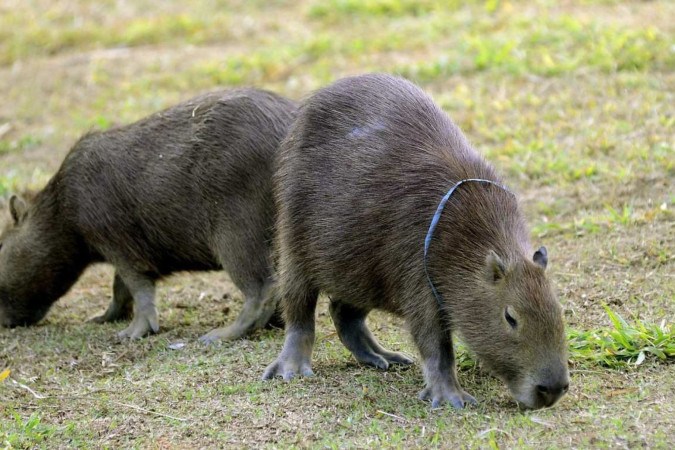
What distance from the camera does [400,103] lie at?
5062 millimetres

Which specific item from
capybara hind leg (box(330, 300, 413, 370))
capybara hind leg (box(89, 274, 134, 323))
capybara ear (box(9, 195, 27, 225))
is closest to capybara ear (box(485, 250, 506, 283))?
capybara hind leg (box(330, 300, 413, 370))

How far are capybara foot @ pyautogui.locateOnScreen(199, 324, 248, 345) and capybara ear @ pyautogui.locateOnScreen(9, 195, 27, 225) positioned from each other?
154cm

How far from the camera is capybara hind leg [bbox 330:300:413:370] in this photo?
523 cm

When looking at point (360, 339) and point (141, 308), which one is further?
point (141, 308)

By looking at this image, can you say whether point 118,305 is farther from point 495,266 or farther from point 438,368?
point 495,266

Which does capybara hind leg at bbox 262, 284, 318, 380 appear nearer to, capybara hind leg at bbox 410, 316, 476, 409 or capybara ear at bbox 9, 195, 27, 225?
capybara hind leg at bbox 410, 316, 476, 409

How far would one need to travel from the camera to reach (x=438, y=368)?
4.63m

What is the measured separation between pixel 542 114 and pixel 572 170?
998mm

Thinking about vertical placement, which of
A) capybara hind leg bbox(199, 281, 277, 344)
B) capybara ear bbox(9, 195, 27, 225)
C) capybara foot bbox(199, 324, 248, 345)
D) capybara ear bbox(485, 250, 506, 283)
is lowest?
capybara foot bbox(199, 324, 248, 345)

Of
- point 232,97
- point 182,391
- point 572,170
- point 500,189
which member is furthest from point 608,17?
point 182,391

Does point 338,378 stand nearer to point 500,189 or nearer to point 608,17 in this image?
point 500,189

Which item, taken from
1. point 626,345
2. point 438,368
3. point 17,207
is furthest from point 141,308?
point 626,345

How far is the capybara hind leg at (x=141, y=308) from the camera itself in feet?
20.1

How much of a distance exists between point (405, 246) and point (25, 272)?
286cm
